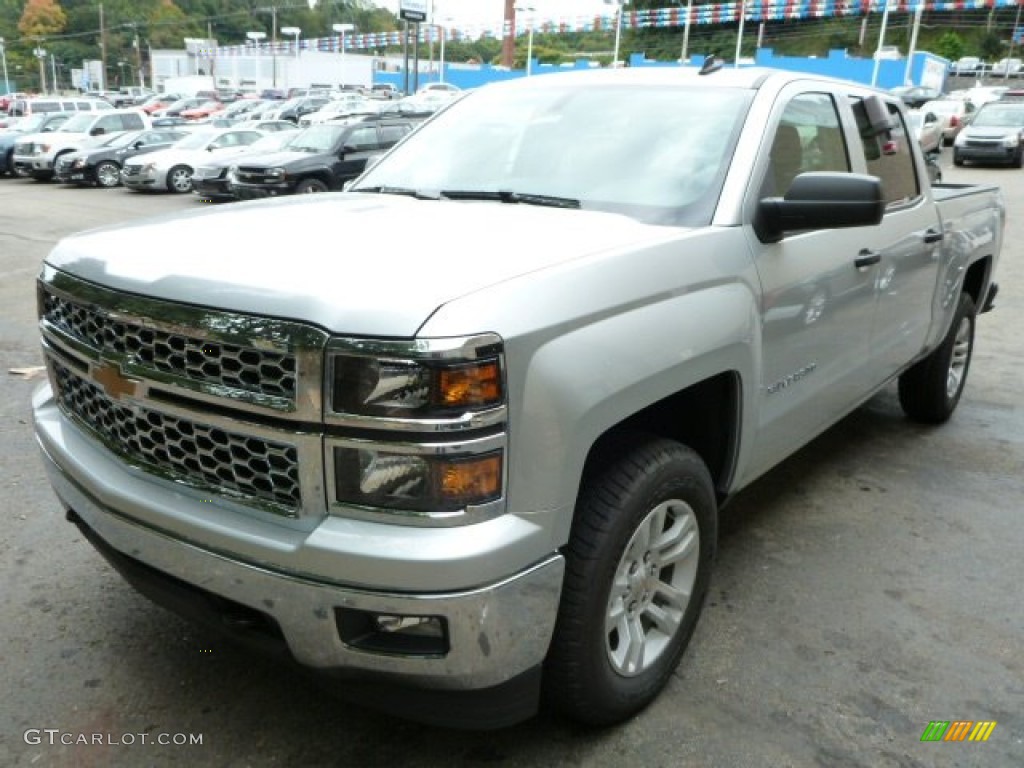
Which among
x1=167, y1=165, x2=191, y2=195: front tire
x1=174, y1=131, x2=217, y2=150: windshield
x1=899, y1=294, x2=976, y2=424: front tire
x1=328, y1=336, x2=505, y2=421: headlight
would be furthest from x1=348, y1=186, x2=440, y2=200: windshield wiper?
x1=174, y1=131, x2=217, y2=150: windshield

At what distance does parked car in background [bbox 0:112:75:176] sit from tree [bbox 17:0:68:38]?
9879 centimetres

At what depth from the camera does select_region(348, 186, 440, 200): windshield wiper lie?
127 inches

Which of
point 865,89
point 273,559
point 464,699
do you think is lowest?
point 464,699

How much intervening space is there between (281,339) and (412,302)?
0.96 feet

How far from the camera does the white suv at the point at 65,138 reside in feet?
68.4

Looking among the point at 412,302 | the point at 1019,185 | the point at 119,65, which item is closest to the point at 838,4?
the point at 1019,185

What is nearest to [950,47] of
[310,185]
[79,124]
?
[79,124]

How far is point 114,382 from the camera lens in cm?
219

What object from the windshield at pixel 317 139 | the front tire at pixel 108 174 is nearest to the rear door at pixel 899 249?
the windshield at pixel 317 139

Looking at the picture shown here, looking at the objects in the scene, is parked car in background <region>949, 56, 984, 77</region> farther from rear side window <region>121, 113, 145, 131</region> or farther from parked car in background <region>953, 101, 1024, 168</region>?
rear side window <region>121, 113, 145, 131</region>

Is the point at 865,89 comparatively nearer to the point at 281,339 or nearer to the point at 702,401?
the point at 702,401

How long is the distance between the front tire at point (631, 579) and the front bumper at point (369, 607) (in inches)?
5.8

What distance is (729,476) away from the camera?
9.21 ft

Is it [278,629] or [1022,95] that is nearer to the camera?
[278,629]
